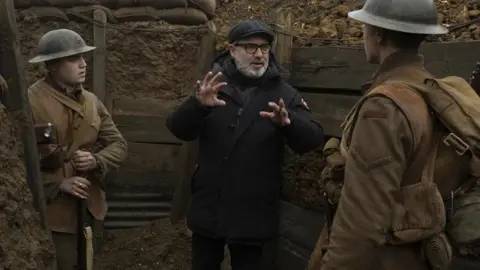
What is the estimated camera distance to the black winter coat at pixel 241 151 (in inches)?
167

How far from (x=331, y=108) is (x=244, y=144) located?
767mm

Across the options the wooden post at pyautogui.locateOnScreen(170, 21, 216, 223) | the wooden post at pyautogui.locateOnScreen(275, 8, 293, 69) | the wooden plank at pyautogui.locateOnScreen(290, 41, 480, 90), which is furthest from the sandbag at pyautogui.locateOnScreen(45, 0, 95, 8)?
the wooden plank at pyautogui.locateOnScreen(290, 41, 480, 90)

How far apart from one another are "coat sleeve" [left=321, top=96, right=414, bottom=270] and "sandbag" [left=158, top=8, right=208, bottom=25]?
182 inches

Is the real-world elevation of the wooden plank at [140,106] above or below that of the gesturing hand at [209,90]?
below

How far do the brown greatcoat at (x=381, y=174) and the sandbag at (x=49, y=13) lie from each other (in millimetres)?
4824

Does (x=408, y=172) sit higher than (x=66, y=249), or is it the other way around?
(x=408, y=172)

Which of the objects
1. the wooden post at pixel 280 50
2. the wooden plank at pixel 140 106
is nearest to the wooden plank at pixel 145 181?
the wooden plank at pixel 140 106

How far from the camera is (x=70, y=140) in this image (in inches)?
177

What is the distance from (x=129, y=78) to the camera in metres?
7.12

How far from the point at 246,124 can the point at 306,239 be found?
112 cm

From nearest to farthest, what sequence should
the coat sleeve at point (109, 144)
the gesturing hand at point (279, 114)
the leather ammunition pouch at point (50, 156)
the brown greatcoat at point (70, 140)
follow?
the gesturing hand at point (279, 114), the leather ammunition pouch at point (50, 156), the brown greatcoat at point (70, 140), the coat sleeve at point (109, 144)

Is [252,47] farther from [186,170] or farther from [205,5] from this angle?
[205,5]

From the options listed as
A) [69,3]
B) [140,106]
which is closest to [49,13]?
[69,3]

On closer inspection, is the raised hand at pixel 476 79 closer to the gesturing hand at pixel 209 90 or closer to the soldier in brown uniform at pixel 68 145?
the gesturing hand at pixel 209 90
